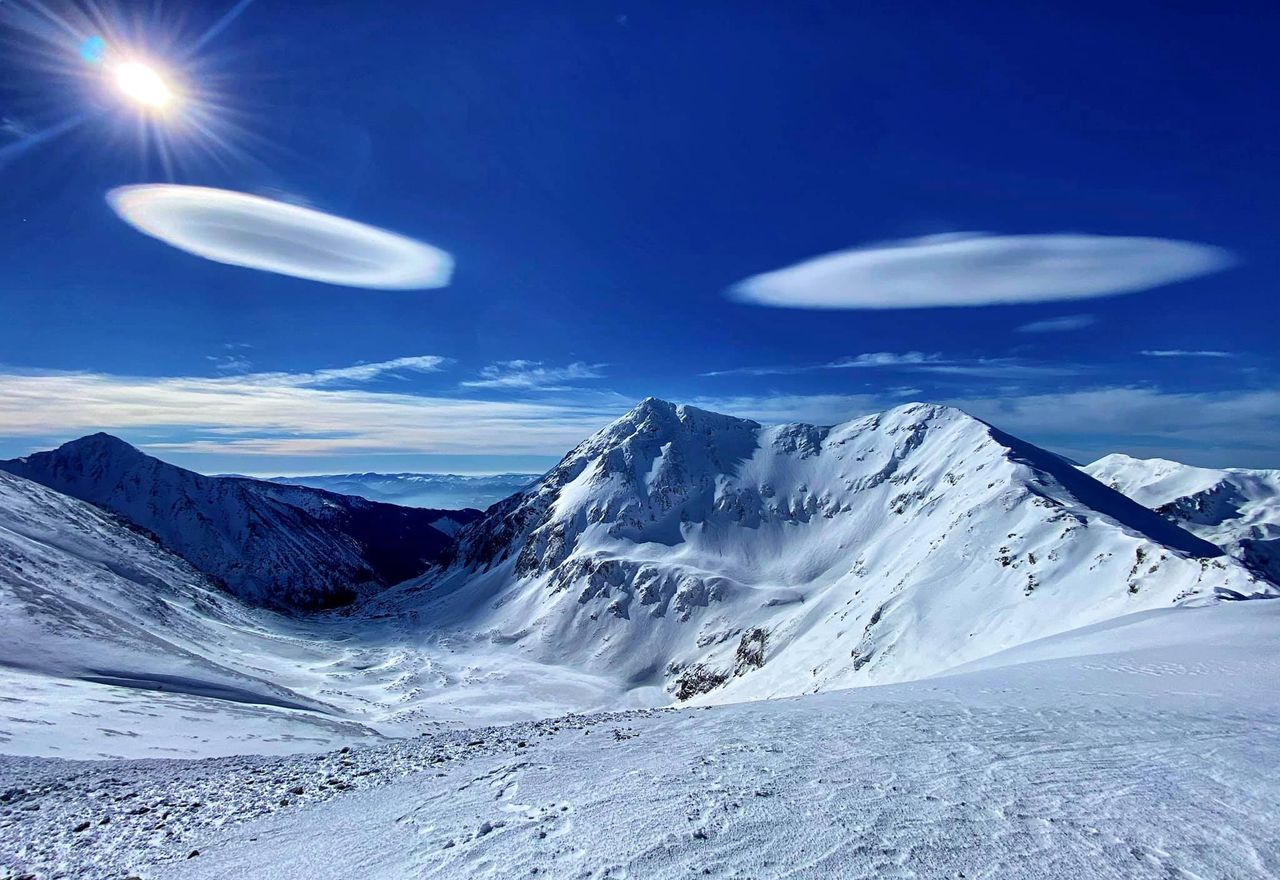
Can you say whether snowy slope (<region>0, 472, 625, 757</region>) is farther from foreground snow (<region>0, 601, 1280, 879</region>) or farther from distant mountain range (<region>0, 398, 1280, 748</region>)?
foreground snow (<region>0, 601, 1280, 879</region>)

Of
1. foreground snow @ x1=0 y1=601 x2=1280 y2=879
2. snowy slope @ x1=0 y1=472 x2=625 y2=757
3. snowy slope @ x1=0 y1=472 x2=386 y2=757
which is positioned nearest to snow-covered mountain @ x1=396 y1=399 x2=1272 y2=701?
snowy slope @ x1=0 y1=472 x2=625 y2=757

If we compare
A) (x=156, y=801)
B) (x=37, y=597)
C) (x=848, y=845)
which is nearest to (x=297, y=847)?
(x=156, y=801)

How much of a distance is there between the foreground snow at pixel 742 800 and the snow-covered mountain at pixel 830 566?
44.7 metres

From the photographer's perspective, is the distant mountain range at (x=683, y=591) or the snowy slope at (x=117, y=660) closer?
the snowy slope at (x=117, y=660)

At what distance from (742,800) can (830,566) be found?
146756 mm

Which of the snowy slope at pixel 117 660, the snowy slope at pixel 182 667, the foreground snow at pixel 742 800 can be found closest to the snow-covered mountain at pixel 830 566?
the snowy slope at pixel 182 667

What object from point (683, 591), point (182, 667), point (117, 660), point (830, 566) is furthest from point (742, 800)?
point (830, 566)

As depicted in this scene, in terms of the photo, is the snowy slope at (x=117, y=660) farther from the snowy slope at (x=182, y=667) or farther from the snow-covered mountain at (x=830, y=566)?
the snow-covered mountain at (x=830, y=566)

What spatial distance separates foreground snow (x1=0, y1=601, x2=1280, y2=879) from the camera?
26.9 ft

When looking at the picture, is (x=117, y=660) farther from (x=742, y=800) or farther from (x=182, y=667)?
(x=742, y=800)

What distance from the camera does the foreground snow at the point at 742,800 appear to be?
819 cm

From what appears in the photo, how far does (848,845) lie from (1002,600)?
7059 cm

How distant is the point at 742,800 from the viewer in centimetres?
995

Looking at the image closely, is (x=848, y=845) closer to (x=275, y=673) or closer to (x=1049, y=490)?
(x=275, y=673)
